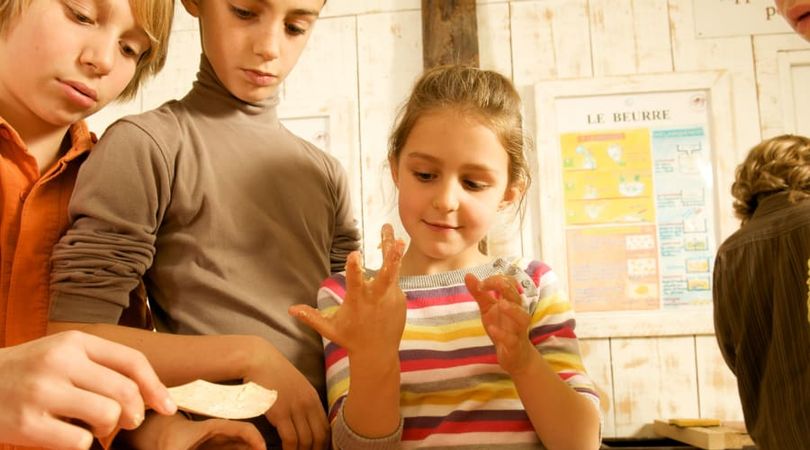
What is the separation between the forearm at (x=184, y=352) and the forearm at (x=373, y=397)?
0.45 ft

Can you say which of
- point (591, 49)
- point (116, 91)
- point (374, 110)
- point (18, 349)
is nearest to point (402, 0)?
point (374, 110)

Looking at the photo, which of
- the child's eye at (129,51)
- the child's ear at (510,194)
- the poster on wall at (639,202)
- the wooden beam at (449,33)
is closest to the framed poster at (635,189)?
the poster on wall at (639,202)

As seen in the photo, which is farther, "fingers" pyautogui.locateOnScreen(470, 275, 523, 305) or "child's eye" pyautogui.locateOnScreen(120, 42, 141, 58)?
"child's eye" pyautogui.locateOnScreen(120, 42, 141, 58)

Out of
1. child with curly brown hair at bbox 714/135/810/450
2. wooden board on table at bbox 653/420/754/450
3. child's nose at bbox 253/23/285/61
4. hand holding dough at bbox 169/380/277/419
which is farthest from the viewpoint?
wooden board on table at bbox 653/420/754/450

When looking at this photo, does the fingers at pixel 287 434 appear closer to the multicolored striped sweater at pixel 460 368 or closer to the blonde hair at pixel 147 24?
the multicolored striped sweater at pixel 460 368

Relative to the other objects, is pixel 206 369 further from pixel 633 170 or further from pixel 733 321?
pixel 633 170

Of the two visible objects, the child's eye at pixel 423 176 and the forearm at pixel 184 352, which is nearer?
the forearm at pixel 184 352

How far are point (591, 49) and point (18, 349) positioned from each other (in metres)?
2.50

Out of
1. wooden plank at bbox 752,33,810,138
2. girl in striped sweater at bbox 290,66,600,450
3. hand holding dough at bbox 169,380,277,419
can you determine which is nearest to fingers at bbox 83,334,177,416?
hand holding dough at bbox 169,380,277,419

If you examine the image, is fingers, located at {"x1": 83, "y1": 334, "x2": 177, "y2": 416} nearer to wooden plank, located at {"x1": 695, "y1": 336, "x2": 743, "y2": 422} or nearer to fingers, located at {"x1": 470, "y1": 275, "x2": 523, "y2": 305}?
fingers, located at {"x1": 470, "y1": 275, "x2": 523, "y2": 305}

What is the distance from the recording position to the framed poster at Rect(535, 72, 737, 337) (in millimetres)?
2617

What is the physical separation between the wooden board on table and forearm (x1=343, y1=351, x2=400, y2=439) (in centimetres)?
163

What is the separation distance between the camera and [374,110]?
273 cm

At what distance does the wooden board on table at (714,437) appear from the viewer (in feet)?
7.14
